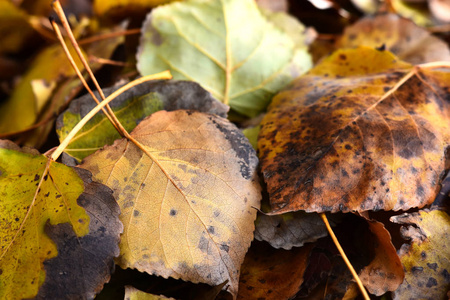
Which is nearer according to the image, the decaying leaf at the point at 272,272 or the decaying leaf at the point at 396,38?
the decaying leaf at the point at 272,272

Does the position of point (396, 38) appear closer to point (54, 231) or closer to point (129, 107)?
point (129, 107)

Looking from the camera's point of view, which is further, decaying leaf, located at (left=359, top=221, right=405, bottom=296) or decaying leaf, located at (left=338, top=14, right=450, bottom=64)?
decaying leaf, located at (left=338, top=14, right=450, bottom=64)

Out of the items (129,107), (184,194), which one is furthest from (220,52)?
(184,194)

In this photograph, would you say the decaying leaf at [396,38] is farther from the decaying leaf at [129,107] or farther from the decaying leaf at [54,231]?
the decaying leaf at [54,231]

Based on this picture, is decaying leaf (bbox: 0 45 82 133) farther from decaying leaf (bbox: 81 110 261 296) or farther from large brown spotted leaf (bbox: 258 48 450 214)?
large brown spotted leaf (bbox: 258 48 450 214)

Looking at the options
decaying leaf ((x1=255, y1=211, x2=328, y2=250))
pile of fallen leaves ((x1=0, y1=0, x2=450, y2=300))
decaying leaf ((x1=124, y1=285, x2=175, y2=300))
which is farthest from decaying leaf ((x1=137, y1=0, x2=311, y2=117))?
decaying leaf ((x1=124, y1=285, x2=175, y2=300))

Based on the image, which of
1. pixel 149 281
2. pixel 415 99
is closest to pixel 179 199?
pixel 149 281

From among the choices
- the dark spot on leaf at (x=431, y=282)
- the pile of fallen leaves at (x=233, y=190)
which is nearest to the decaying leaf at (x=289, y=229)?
the pile of fallen leaves at (x=233, y=190)
